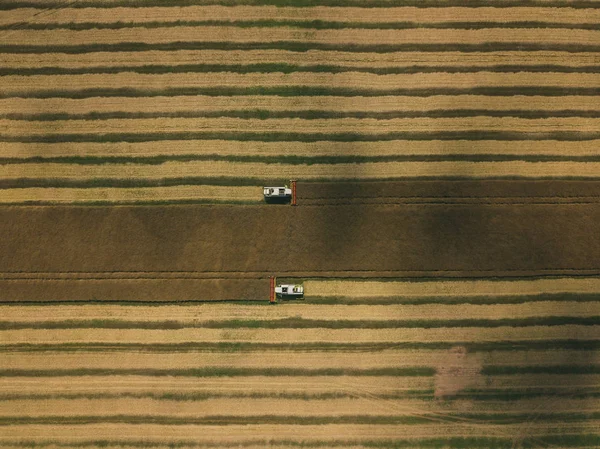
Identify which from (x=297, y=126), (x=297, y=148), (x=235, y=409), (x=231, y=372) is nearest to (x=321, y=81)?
(x=297, y=126)

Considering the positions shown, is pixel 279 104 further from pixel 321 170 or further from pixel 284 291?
pixel 284 291

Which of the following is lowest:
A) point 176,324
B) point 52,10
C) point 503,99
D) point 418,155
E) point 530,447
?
point 530,447

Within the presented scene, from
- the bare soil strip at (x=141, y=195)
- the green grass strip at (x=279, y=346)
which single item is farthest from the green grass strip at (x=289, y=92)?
the green grass strip at (x=279, y=346)

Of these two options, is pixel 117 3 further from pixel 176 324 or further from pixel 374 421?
pixel 374 421

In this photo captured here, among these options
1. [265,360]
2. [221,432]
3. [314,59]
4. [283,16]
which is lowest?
[221,432]

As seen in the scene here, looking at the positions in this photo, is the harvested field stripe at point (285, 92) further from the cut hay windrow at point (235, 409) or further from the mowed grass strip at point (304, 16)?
the cut hay windrow at point (235, 409)

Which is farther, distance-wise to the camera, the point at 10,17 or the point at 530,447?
the point at 10,17

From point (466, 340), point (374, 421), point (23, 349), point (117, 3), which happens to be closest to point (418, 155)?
point (466, 340)
